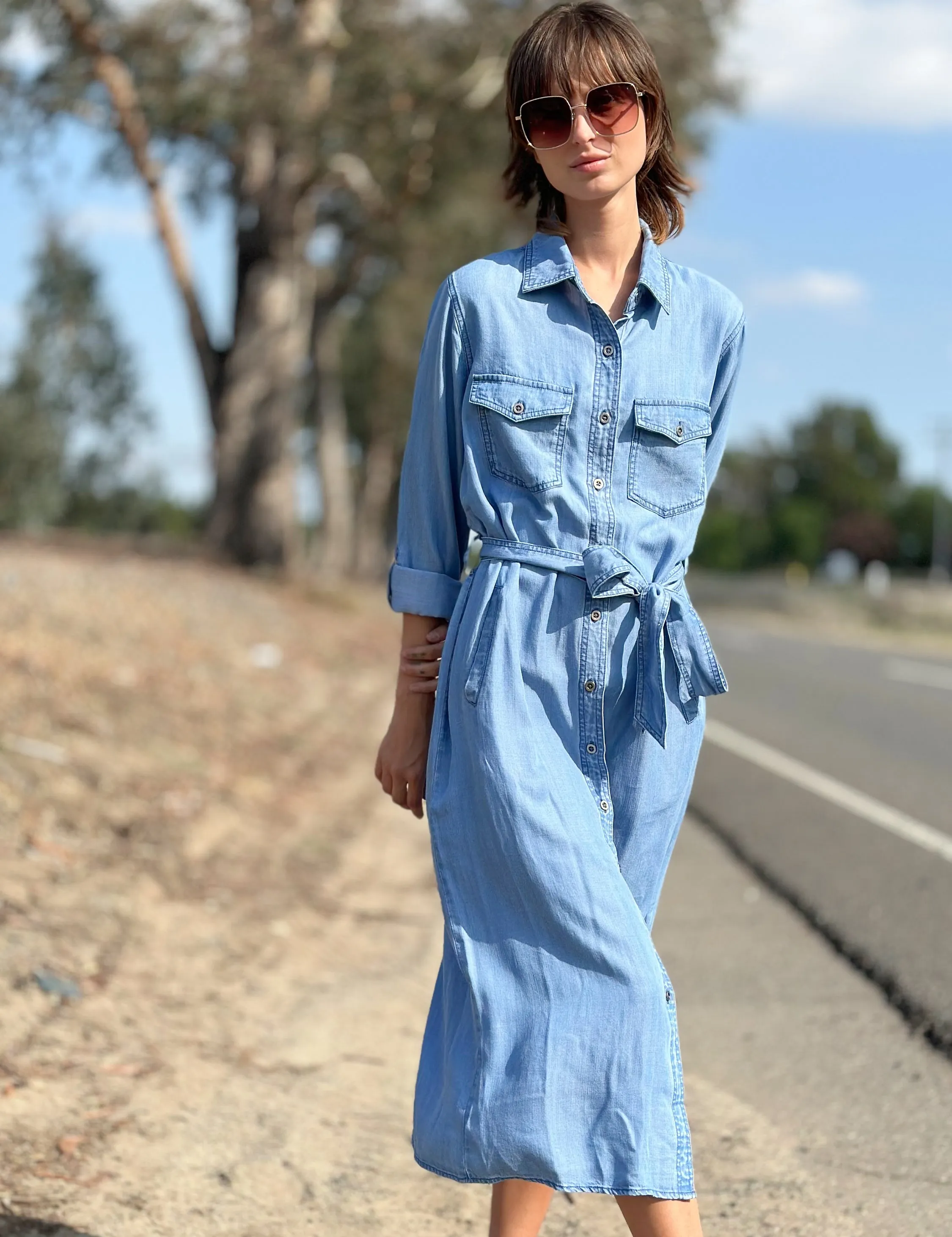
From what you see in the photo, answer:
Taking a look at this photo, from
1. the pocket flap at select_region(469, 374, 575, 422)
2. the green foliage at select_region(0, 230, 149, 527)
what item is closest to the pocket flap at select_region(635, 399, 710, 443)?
the pocket flap at select_region(469, 374, 575, 422)

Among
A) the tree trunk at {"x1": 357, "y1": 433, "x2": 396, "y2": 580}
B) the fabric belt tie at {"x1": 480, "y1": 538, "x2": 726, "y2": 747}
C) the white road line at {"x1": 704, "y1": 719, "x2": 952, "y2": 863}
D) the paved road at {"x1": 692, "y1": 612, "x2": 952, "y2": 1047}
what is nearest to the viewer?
the fabric belt tie at {"x1": 480, "y1": 538, "x2": 726, "y2": 747}

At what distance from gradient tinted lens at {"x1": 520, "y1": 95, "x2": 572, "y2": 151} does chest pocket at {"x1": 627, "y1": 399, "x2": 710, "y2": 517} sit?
45 cm

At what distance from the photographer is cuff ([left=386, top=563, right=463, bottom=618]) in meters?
2.44

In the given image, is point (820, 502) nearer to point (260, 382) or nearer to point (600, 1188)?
point (260, 382)

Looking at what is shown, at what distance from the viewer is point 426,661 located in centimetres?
249

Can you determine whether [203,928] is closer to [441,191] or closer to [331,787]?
[331,787]

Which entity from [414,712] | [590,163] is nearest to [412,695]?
[414,712]

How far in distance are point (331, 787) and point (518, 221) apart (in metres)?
18.2

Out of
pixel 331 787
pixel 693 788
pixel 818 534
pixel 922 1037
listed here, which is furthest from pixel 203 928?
pixel 818 534

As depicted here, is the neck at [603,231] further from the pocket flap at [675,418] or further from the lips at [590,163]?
the pocket flap at [675,418]

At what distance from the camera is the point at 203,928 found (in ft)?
16.7

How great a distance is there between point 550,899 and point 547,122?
1.22 m

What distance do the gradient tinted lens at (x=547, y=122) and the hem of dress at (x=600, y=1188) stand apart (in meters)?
1.59

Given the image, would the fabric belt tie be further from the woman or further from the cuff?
the cuff
